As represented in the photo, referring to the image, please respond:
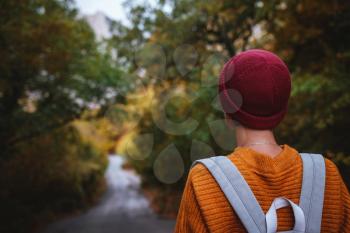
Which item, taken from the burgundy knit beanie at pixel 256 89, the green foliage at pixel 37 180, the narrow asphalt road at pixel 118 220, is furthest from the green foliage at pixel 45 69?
the burgundy knit beanie at pixel 256 89

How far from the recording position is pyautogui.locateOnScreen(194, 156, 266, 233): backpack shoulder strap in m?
0.99

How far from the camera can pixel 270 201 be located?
105 centimetres

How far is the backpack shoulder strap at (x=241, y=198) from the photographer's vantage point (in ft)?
3.26

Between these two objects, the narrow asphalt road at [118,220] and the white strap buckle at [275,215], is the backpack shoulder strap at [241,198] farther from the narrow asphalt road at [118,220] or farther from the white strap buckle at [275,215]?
the narrow asphalt road at [118,220]

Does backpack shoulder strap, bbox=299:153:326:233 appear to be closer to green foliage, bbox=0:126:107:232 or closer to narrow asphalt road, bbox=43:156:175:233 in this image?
green foliage, bbox=0:126:107:232

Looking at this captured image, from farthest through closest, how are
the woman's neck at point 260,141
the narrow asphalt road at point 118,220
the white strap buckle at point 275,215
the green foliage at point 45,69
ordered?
1. the narrow asphalt road at point 118,220
2. the green foliage at point 45,69
3. the woman's neck at point 260,141
4. the white strap buckle at point 275,215

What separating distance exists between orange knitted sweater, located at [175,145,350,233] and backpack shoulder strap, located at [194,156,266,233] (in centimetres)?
2

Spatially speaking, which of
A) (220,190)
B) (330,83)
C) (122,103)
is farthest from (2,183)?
(220,190)

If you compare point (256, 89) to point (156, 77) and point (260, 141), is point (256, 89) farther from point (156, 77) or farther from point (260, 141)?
point (156, 77)

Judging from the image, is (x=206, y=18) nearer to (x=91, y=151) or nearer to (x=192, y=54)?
(x=192, y=54)

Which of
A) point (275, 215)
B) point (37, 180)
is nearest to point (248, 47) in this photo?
point (37, 180)

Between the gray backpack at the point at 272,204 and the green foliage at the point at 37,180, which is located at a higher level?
the green foliage at the point at 37,180

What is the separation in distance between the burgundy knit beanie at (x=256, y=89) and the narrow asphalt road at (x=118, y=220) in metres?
10.4

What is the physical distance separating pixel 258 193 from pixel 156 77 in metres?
9.34
